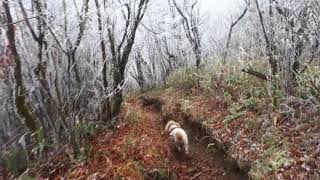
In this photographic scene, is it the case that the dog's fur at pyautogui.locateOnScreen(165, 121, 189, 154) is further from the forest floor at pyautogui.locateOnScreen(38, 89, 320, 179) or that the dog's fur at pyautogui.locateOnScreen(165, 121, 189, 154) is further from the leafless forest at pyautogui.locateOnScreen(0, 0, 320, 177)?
the leafless forest at pyautogui.locateOnScreen(0, 0, 320, 177)

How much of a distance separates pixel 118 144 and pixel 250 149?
9.09 feet

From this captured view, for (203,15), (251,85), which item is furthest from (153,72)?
(251,85)

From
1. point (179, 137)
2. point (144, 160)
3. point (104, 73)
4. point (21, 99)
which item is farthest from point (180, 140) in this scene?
point (21, 99)

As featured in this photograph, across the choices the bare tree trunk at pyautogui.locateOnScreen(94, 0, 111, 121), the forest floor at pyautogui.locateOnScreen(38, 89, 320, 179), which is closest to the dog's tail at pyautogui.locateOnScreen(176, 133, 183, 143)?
the forest floor at pyautogui.locateOnScreen(38, 89, 320, 179)

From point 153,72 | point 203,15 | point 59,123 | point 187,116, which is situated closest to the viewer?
point 59,123

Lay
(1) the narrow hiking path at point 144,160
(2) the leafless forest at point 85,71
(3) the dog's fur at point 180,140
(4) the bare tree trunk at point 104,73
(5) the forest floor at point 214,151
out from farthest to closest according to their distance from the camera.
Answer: (4) the bare tree trunk at point 104,73, (3) the dog's fur at point 180,140, (2) the leafless forest at point 85,71, (1) the narrow hiking path at point 144,160, (5) the forest floor at point 214,151

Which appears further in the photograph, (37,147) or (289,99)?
(289,99)

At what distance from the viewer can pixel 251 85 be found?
10.2 meters

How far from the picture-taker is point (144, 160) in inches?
311

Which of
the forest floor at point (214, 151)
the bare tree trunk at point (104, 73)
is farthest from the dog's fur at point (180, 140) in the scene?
the bare tree trunk at point (104, 73)

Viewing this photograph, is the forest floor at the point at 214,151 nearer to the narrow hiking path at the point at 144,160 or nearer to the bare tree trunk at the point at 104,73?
the narrow hiking path at the point at 144,160

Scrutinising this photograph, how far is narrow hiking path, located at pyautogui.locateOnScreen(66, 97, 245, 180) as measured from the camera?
7.23 meters

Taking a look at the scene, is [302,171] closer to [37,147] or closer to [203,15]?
[37,147]

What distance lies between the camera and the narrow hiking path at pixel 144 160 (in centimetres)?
723
